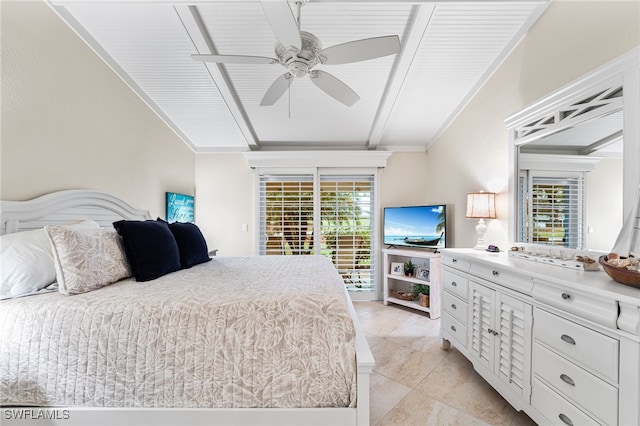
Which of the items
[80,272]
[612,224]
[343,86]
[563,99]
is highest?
[343,86]

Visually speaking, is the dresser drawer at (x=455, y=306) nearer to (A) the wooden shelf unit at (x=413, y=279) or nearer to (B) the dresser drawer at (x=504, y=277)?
(B) the dresser drawer at (x=504, y=277)

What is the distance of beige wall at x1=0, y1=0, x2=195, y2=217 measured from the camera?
1689 mm

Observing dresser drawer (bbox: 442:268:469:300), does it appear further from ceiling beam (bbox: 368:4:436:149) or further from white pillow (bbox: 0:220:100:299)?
white pillow (bbox: 0:220:100:299)

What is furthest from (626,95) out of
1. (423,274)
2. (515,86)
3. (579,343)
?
(423,274)

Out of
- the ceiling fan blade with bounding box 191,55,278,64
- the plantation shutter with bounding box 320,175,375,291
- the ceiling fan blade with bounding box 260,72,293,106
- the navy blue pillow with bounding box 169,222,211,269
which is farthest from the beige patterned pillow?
the plantation shutter with bounding box 320,175,375,291

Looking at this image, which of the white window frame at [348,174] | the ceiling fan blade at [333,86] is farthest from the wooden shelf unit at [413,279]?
the ceiling fan blade at [333,86]

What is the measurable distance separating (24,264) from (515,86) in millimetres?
3753

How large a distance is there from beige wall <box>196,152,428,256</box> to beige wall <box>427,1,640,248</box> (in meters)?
0.44

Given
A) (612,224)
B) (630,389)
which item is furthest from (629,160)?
(630,389)

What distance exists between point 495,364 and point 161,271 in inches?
94.4

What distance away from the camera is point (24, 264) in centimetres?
147

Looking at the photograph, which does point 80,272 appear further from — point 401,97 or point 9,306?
point 401,97

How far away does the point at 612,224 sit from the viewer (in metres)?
1.55

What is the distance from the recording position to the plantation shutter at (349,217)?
4.14 meters
